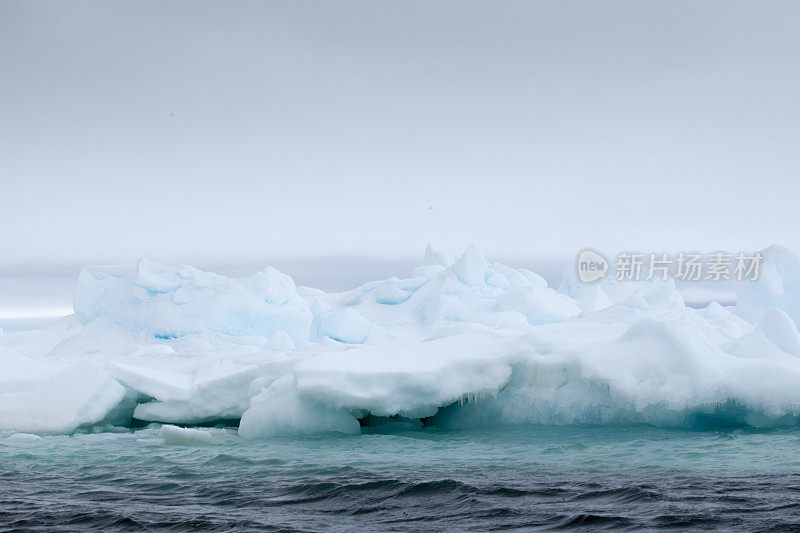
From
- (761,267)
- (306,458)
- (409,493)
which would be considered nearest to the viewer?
(409,493)

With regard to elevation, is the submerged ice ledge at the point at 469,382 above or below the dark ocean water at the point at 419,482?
above

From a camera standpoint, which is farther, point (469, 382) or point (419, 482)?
point (469, 382)

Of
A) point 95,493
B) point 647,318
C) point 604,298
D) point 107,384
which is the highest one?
point 604,298

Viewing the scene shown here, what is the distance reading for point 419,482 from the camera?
7133mm

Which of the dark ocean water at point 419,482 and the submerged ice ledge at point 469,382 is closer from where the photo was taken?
the dark ocean water at point 419,482

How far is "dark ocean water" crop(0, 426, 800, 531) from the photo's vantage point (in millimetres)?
5637

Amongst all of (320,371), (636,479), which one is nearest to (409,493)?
(636,479)

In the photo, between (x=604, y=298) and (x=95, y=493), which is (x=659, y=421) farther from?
(x=604, y=298)

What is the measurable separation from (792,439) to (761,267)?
52.0ft

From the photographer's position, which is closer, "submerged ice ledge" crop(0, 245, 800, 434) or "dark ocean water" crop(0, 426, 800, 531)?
"dark ocean water" crop(0, 426, 800, 531)

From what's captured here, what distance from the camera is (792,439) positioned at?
30.4 feet

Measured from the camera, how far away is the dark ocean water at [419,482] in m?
5.64

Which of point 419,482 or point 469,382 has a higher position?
point 469,382

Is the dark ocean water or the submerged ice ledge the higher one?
the submerged ice ledge
